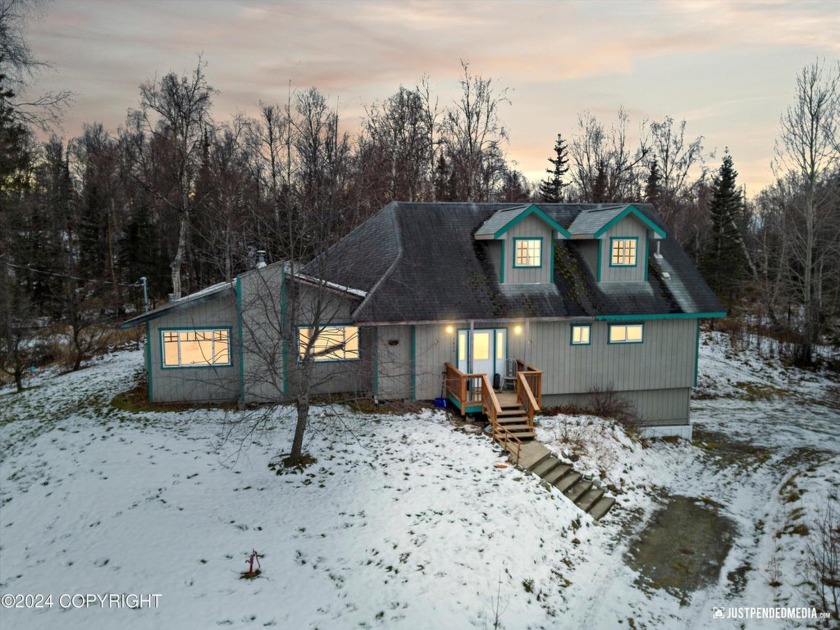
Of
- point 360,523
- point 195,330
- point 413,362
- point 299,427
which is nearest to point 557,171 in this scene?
point 413,362

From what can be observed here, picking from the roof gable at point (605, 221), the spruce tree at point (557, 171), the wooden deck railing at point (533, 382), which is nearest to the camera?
the wooden deck railing at point (533, 382)

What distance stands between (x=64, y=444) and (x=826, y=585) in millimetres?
17234

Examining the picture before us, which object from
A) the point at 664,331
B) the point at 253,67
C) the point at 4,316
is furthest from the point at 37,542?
the point at 253,67

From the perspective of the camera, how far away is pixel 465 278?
16.8 meters

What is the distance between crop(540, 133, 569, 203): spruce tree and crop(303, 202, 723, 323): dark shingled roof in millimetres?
24150

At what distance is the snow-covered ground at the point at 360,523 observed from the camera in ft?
26.2

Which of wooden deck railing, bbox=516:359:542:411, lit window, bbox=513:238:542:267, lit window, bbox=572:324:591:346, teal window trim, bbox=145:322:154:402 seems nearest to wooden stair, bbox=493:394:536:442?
wooden deck railing, bbox=516:359:542:411

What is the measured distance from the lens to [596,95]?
37.1 meters

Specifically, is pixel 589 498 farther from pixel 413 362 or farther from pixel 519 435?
pixel 413 362

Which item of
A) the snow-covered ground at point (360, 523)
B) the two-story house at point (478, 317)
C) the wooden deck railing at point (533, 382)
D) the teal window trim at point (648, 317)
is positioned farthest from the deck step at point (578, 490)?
the teal window trim at point (648, 317)

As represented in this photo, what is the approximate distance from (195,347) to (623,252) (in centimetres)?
1487

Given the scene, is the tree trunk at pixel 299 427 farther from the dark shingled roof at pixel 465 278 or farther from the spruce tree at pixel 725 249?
the spruce tree at pixel 725 249

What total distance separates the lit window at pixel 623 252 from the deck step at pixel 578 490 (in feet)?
27.1

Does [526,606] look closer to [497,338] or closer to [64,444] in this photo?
[497,338]
